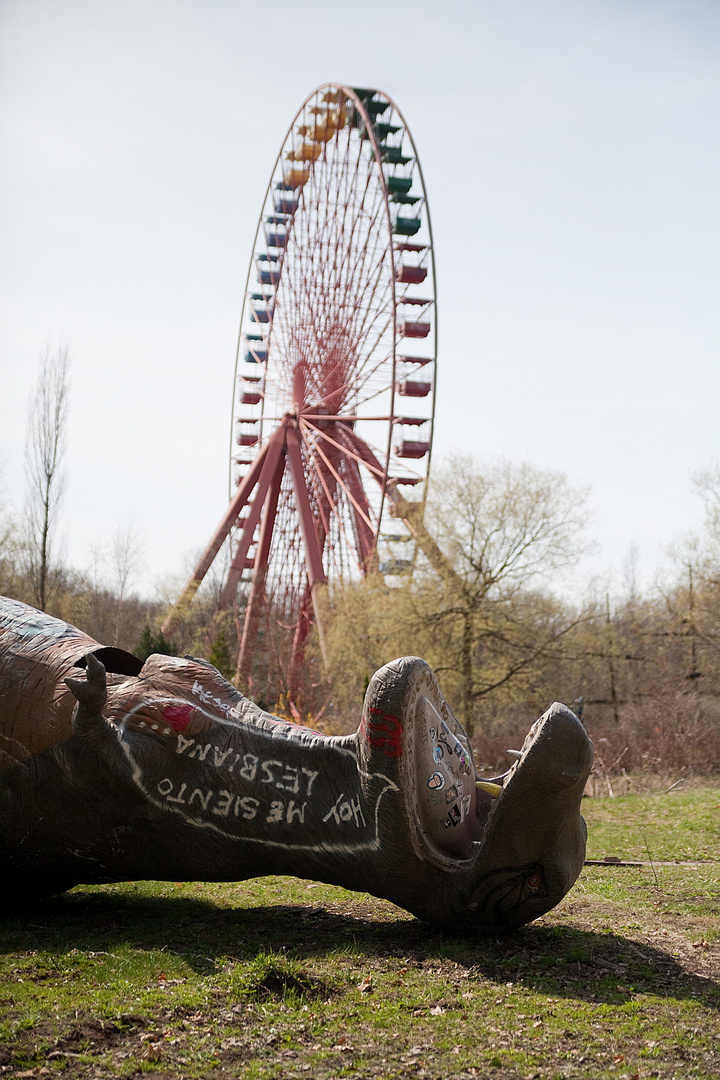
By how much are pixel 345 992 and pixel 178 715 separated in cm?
211

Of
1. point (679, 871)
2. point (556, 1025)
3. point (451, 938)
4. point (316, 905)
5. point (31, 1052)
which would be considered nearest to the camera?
point (31, 1052)

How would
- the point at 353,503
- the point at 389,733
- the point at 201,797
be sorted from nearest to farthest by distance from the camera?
the point at 389,733 → the point at 201,797 → the point at 353,503

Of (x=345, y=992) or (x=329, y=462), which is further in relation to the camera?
(x=329, y=462)

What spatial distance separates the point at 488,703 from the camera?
25312mm

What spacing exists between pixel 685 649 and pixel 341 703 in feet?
38.3

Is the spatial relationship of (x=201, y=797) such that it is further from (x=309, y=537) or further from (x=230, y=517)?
(x=230, y=517)

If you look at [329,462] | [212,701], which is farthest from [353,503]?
[212,701]

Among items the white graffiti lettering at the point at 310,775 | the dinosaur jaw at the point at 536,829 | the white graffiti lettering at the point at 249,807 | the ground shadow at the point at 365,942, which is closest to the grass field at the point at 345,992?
the ground shadow at the point at 365,942

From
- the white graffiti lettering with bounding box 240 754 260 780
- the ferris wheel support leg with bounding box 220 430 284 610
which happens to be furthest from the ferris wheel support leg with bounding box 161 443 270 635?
the white graffiti lettering with bounding box 240 754 260 780

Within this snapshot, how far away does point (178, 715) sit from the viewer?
604cm

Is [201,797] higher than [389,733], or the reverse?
[389,733]

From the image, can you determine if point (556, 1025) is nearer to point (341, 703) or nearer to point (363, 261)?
point (341, 703)

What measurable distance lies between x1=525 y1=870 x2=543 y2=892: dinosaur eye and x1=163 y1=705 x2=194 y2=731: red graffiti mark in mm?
2337

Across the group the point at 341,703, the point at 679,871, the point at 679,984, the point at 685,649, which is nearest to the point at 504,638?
the point at 341,703
